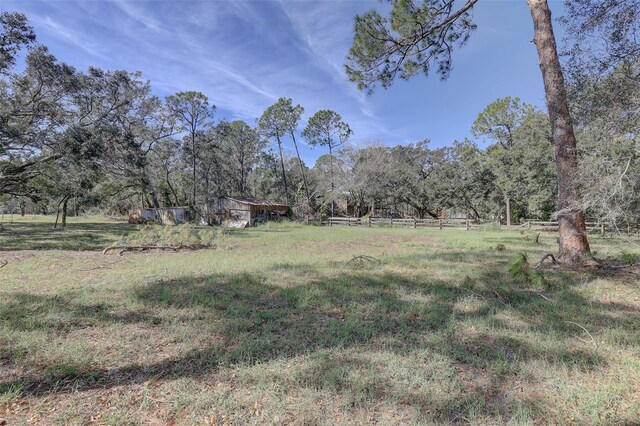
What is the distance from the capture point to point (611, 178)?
457cm

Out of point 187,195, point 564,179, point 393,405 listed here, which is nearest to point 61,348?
point 393,405

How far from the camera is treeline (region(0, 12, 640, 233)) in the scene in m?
5.38

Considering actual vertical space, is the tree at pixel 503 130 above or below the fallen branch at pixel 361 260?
above

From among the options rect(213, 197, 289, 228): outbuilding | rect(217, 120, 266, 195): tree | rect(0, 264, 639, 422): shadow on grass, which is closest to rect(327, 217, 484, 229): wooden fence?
rect(213, 197, 289, 228): outbuilding

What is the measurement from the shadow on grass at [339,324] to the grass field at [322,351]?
0.7 inches

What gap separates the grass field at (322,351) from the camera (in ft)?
7.29

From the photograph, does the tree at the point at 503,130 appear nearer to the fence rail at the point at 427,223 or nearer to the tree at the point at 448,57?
the fence rail at the point at 427,223

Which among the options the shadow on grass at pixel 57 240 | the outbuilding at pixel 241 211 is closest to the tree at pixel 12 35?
the shadow on grass at pixel 57 240

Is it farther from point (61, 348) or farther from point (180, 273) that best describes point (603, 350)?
point (180, 273)

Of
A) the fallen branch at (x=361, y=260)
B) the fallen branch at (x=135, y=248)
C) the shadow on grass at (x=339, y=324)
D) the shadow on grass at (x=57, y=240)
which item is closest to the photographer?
the shadow on grass at (x=339, y=324)

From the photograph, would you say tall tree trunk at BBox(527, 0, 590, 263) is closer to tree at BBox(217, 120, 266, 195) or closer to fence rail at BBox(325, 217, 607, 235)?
fence rail at BBox(325, 217, 607, 235)

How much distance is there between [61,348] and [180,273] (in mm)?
3669

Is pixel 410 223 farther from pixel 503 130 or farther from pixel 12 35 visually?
pixel 12 35

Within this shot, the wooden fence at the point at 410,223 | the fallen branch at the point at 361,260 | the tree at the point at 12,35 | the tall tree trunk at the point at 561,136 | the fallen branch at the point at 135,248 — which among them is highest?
the tree at the point at 12,35
